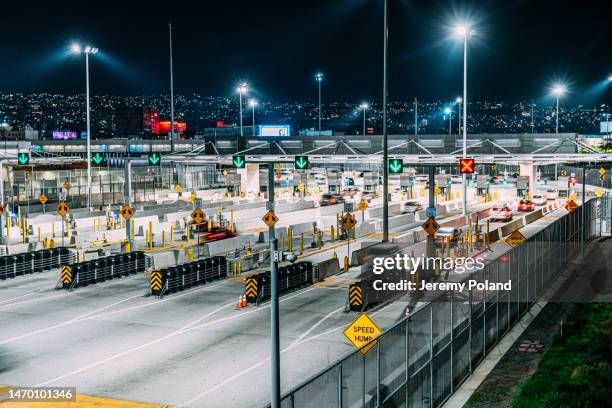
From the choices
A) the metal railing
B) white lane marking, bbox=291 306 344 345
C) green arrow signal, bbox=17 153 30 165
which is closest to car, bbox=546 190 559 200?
the metal railing

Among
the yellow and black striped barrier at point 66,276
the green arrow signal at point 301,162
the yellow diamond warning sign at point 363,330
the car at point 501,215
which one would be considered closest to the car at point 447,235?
the green arrow signal at point 301,162

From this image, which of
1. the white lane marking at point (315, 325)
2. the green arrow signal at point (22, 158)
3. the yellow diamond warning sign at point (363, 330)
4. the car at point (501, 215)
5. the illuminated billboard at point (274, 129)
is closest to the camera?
the yellow diamond warning sign at point (363, 330)

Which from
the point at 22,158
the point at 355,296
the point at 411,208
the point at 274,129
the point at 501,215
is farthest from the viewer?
the point at 274,129

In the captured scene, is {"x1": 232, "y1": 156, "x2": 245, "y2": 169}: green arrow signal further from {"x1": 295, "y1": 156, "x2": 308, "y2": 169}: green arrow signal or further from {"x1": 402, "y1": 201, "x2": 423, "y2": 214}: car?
{"x1": 402, "y1": 201, "x2": 423, "y2": 214}: car

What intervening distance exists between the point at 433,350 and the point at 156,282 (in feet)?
52.1

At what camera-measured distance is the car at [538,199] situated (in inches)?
3039

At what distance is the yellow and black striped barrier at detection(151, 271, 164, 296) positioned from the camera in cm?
2925

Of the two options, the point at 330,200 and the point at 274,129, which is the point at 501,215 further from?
the point at 274,129

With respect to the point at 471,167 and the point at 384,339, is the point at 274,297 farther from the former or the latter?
the point at 471,167

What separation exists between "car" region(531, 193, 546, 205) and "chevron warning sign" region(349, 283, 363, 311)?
2189 inches

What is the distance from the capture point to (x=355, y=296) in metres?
25.7

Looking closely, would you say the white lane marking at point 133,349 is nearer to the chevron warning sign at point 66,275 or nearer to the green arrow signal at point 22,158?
the chevron warning sign at point 66,275

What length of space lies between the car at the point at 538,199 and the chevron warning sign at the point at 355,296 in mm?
55590

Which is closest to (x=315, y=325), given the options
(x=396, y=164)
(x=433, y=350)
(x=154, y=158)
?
(x=433, y=350)
